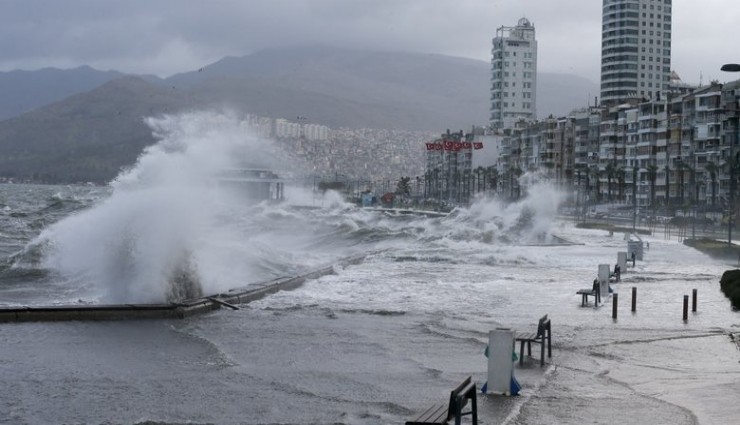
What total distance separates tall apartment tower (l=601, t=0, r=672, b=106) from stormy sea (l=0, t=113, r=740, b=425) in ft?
480

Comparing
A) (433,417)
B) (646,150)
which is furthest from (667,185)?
(433,417)

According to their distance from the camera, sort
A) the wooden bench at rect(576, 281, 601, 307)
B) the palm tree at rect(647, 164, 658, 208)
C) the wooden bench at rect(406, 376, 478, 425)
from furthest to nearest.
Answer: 1. the palm tree at rect(647, 164, 658, 208)
2. the wooden bench at rect(576, 281, 601, 307)
3. the wooden bench at rect(406, 376, 478, 425)

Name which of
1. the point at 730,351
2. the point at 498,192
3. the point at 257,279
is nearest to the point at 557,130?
the point at 498,192

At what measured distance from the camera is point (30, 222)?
68500 mm

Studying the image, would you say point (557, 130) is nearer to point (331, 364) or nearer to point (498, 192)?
point (498, 192)

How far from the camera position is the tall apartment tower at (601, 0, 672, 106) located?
603 ft

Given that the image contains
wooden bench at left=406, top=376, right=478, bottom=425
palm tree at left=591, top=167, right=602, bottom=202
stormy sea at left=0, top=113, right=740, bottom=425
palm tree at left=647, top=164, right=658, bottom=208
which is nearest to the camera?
wooden bench at left=406, top=376, right=478, bottom=425

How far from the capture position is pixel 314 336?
18.9 metres

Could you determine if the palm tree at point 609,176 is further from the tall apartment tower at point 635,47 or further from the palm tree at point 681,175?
the tall apartment tower at point 635,47

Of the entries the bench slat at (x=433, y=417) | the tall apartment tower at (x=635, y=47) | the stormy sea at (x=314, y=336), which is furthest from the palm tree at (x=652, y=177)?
the bench slat at (x=433, y=417)

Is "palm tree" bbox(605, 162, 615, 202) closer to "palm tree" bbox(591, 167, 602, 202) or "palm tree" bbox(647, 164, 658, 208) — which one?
"palm tree" bbox(591, 167, 602, 202)

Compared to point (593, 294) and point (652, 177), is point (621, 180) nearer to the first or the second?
point (652, 177)

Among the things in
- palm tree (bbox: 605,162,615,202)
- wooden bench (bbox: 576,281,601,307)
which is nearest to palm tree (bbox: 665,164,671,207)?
palm tree (bbox: 605,162,615,202)

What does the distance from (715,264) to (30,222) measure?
4423 centimetres
